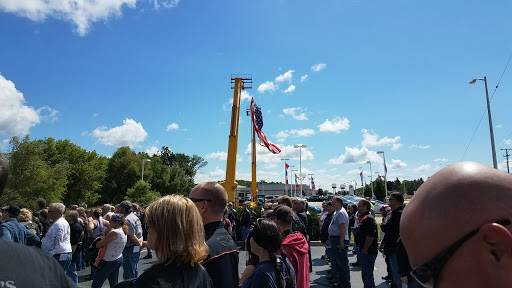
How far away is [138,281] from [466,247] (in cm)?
166

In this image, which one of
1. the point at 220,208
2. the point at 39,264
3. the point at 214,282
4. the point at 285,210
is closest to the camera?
the point at 39,264

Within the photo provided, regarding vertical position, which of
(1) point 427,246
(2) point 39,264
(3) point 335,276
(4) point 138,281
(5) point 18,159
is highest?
(5) point 18,159

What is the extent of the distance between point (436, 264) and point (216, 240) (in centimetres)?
211

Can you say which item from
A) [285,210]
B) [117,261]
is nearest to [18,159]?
[117,261]

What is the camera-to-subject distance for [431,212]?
2.96 feet

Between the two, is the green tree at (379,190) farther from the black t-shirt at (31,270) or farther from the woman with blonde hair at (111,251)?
the black t-shirt at (31,270)

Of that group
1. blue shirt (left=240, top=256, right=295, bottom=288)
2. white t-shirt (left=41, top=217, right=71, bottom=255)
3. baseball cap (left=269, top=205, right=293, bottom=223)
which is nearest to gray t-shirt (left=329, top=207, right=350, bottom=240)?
baseball cap (left=269, top=205, right=293, bottom=223)

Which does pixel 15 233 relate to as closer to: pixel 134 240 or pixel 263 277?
pixel 134 240

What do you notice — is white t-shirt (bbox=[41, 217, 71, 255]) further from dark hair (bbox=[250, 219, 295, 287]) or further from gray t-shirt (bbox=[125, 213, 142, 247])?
dark hair (bbox=[250, 219, 295, 287])

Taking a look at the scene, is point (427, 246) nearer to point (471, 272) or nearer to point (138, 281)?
point (471, 272)

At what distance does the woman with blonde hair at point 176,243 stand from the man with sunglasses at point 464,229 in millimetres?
1458

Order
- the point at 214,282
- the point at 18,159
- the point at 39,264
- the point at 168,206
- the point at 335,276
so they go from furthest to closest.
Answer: the point at 18,159 → the point at 335,276 → the point at 214,282 → the point at 168,206 → the point at 39,264

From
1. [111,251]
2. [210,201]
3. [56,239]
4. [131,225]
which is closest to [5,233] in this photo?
[56,239]

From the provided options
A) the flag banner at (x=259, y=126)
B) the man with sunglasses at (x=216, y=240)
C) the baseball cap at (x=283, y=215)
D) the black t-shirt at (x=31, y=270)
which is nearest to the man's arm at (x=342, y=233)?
the baseball cap at (x=283, y=215)
